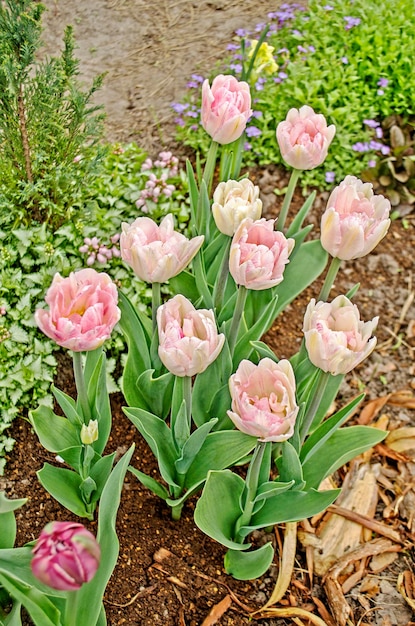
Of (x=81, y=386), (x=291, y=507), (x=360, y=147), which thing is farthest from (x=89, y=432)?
(x=360, y=147)

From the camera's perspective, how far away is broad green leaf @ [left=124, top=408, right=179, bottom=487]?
177 centimetres

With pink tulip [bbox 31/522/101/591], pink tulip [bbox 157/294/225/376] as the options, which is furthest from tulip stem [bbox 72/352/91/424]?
pink tulip [bbox 31/522/101/591]

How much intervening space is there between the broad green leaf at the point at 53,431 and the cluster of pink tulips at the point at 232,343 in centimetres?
5

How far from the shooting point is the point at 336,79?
132 inches

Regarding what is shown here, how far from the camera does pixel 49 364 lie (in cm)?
228

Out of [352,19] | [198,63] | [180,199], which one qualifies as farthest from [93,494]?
[352,19]

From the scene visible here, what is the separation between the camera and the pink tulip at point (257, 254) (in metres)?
1.60

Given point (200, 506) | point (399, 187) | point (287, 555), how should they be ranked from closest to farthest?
point (200, 506) < point (287, 555) < point (399, 187)

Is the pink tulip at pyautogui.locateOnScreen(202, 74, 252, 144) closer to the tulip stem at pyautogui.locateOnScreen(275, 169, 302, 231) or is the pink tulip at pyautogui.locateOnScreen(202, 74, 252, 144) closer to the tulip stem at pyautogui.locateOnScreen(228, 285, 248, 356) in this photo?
the tulip stem at pyautogui.locateOnScreen(275, 169, 302, 231)

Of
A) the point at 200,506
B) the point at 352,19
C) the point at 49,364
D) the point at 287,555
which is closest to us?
the point at 200,506

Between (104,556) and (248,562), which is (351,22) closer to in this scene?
(248,562)

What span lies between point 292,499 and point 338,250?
639 millimetres

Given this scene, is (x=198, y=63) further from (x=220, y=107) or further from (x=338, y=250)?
(x=338, y=250)

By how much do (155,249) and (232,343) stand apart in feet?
1.43
